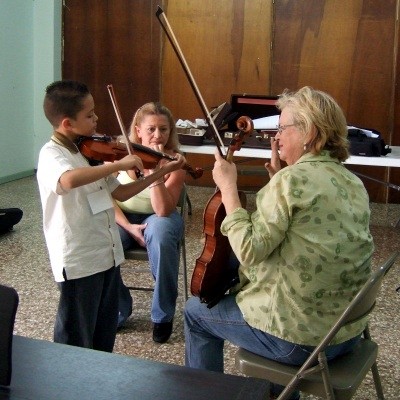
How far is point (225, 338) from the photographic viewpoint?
191 cm

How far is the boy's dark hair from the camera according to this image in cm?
211

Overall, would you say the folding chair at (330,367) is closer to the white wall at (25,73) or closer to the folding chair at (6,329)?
the folding chair at (6,329)

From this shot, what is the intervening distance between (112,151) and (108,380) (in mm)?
1364

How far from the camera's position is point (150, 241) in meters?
2.78

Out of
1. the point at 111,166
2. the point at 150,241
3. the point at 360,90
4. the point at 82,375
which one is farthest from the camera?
the point at 360,90

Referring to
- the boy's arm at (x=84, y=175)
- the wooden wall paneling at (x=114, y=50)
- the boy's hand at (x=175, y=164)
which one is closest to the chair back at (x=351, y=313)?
the boy's arm at (x=84, y=175)

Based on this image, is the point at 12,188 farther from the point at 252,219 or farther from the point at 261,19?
the point at 252,219

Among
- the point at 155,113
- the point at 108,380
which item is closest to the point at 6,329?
the point at 108,380

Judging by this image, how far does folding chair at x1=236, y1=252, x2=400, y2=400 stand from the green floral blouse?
79 millimetres

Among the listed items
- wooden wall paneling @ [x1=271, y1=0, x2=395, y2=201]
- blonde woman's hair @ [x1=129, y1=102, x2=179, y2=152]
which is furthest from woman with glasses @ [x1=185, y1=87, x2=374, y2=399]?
wooden wall paneling @ [x1=271, y1=0, x2=395, y2=201]

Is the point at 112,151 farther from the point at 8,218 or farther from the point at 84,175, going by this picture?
the point at 8,218

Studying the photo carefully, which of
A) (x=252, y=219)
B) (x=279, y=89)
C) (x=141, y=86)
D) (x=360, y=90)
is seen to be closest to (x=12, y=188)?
(x=141, y=86)

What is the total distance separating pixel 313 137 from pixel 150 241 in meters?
1.16

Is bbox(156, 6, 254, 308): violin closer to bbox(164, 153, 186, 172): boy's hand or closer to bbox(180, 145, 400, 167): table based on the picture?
bbox(164, 153, 186, 172): boy's hand
